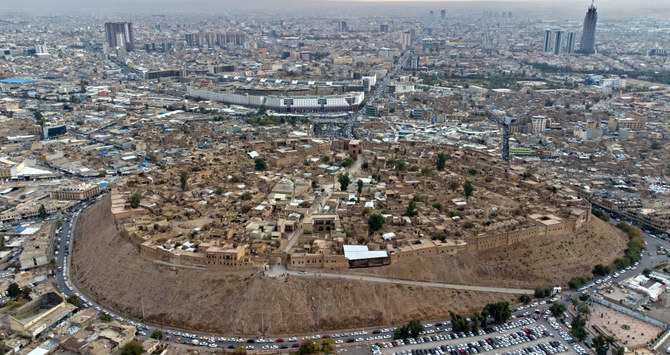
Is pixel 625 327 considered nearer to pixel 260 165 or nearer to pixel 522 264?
pixel 522 264

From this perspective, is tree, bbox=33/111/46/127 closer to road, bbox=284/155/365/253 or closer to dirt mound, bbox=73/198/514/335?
road, bbox=284/155/365/253

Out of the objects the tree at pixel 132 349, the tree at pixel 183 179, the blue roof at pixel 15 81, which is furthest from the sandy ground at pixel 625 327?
the blue roof at pixel 15 81

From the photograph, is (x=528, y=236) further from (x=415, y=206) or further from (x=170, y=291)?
(x=170, y=291)

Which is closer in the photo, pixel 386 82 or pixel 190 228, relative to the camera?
pixel 190 228

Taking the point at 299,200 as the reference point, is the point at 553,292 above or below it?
below

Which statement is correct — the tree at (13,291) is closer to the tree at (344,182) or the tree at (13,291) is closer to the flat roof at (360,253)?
the flat roof at (360,253)

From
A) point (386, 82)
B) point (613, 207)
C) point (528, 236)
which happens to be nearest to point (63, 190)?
point (528, 236)

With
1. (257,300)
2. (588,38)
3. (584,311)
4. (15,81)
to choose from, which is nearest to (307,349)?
(257,300)
